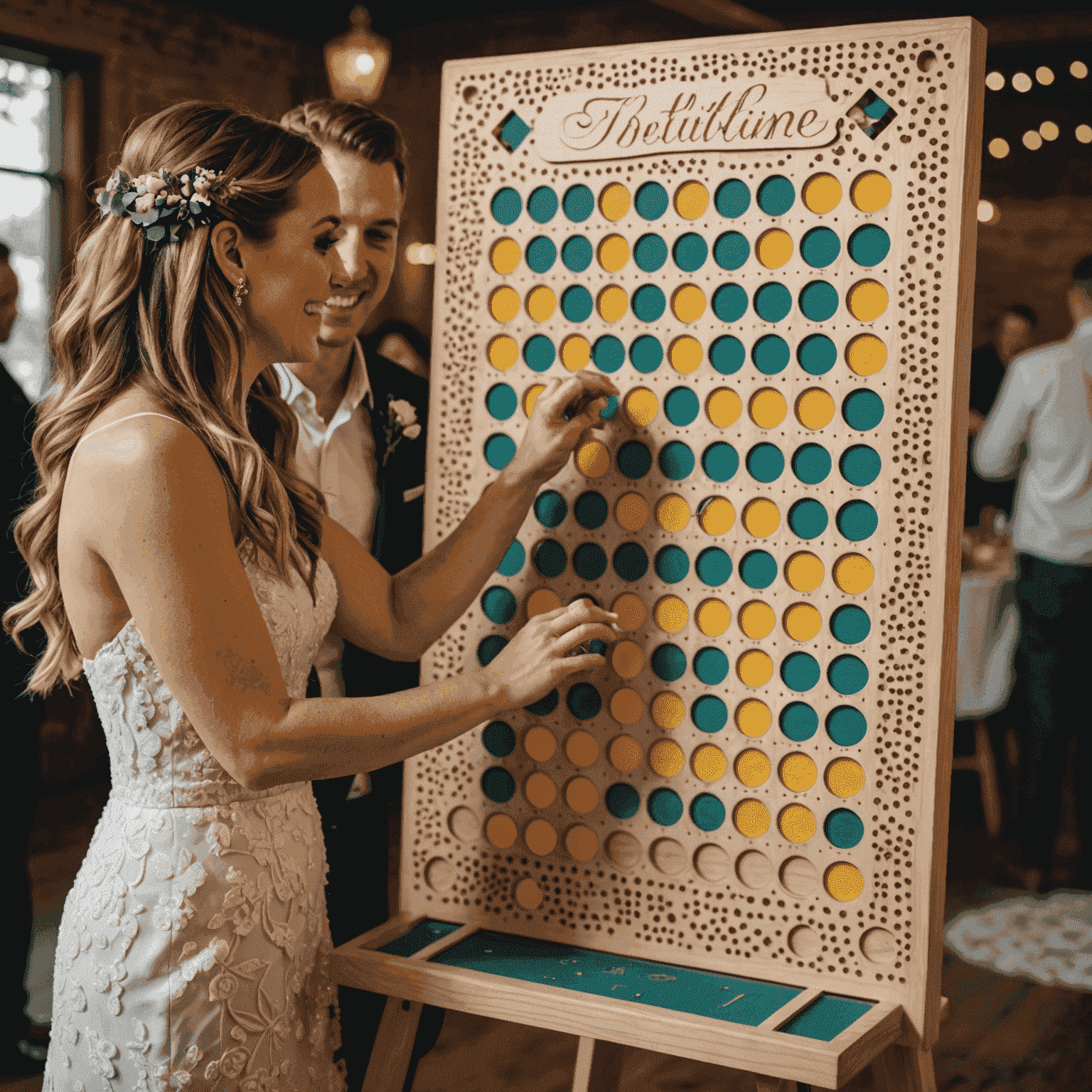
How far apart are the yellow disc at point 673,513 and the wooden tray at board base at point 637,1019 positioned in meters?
0.58

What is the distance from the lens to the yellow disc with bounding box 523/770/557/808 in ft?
5.65

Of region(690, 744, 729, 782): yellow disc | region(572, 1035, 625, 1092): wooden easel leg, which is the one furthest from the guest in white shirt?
region(572, 1035, 625, 1092): wooden easel leg

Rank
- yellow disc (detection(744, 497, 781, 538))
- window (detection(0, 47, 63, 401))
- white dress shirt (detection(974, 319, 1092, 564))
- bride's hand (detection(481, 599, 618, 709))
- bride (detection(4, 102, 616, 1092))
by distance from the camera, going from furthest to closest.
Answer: window (detection(0, 47, 63, 401)) → white dress shirt (detection(974, 319, 1092, 564)) → yellow disc (detection(744, 497, 781, 538)) → bride's hand (detection(481, 599, 618, 709)) → bride (detection(4, 102, 616, 1092))

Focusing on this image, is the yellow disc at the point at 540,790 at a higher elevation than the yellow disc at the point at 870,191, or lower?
lower

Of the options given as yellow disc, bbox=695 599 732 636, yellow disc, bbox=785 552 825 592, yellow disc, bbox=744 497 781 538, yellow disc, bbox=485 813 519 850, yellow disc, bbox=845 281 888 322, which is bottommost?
yellow disc, bbox=485 813 519 850

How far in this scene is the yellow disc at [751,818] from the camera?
1599mm

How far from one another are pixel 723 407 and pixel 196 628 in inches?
27.7

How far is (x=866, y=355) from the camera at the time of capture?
60.1 inches

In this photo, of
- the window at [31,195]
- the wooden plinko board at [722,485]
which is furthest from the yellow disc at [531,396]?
the window at [31,195]

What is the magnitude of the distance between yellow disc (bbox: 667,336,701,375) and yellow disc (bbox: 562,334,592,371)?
116mm

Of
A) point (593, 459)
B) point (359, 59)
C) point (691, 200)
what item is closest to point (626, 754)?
point (593, 459)

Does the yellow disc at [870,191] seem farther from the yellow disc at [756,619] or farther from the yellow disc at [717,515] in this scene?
the yellow disc at [756,619]

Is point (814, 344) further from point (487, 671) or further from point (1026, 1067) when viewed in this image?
point (1026, 1067)

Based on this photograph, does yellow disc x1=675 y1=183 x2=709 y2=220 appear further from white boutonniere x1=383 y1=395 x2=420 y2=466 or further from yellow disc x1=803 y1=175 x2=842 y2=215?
white boutonniere x1=383 y1=395 x2=420 y2=466
